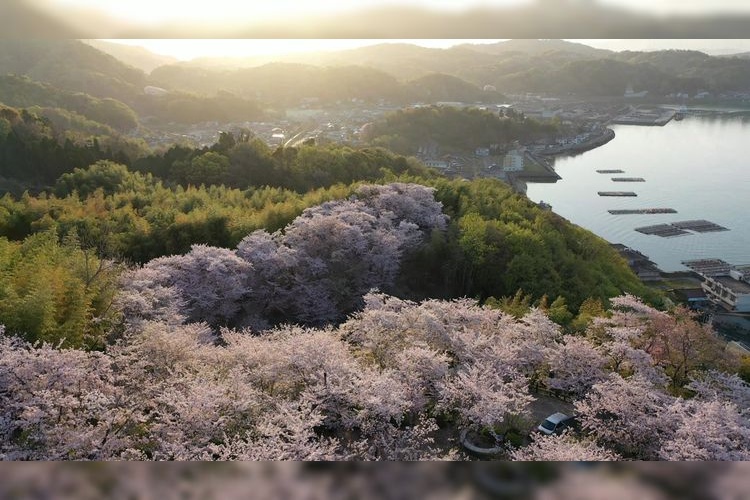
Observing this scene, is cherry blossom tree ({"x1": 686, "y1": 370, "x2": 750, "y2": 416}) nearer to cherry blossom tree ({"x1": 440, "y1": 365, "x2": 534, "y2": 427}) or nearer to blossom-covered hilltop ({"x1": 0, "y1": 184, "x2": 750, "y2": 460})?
blossom-covered hilltop ({"x1": 0, "y1": 184, "x2": 750, "y2": 460})

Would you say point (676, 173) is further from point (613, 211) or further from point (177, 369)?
point (177, 369)

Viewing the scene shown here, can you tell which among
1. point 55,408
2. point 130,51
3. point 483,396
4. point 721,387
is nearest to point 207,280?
point 130,51

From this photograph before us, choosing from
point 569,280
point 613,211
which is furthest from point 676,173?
point 569,280

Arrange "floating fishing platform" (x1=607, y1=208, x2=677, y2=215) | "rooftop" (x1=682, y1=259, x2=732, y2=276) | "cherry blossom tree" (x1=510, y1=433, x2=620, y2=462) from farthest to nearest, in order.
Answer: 1. "floating fishing platform" (x1=607, y1=208, x2=677, y2=215)
2. "rooftop" (x1=682, y1=259, x2=732, y2=276)
3. "cherry blossom tree" (x1=510, y1=433, x2=620, y2=462)

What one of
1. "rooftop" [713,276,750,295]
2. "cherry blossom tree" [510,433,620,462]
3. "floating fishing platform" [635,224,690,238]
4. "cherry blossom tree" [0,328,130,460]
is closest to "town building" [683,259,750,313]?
"rooftop" [713,276,750,295]

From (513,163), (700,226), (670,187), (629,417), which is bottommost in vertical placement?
(513,163)

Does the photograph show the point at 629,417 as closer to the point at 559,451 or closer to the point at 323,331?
the point at 559,451
